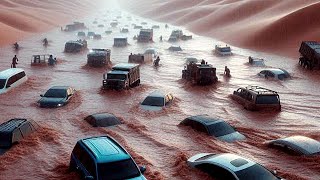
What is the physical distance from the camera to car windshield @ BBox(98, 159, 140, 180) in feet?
45.2

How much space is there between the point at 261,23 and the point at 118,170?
59.6 meters

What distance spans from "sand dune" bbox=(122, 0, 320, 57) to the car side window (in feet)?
127

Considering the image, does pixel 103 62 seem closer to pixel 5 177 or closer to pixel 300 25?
pixel 5 177

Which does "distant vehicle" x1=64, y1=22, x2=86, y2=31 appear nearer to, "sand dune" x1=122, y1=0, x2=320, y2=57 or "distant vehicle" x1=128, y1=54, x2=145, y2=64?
"sand dune" x1=122, y1=0, x2=320, y2=57

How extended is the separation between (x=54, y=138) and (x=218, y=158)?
9511 mm

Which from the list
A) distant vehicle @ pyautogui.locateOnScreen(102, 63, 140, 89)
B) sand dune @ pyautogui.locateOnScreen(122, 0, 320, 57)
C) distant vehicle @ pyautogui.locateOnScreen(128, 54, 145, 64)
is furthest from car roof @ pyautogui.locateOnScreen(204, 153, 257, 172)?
sand dune @ pyautogui.locateOnScreen(122, 0, 320, 57)

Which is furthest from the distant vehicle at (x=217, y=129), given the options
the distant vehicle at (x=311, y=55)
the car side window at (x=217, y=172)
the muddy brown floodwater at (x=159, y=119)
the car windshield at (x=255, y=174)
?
the distant vehicle at (x=311, y=55)

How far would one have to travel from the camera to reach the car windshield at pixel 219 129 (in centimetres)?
2070

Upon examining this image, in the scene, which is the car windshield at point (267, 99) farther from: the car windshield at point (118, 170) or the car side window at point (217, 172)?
the car windshield at point (118, 170)

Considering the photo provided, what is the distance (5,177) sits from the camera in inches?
637

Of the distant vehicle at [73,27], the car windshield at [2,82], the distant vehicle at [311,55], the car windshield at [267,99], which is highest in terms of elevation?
the distant vehicle at [73,27]

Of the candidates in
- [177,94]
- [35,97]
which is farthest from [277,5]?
[35,97]

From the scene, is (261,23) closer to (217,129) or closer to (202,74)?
(202,74)

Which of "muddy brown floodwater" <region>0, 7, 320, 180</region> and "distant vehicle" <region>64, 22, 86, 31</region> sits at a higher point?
"distant vehicle" <region>64, 22, 86, 31</region>
